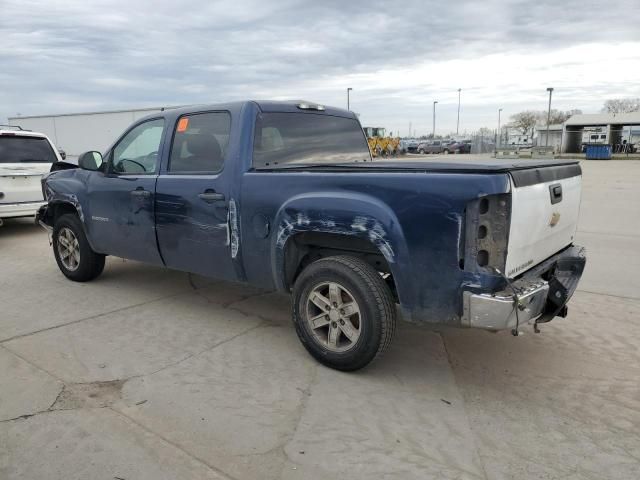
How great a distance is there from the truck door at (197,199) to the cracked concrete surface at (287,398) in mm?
641

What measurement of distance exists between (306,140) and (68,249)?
3.34m

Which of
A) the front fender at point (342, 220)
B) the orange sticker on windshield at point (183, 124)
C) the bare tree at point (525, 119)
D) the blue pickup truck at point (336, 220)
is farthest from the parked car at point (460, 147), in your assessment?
the front fender at point (342, 220)

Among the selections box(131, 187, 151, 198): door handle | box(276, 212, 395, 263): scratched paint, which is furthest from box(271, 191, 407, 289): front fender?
box(131, 187, 151, 198): door handle

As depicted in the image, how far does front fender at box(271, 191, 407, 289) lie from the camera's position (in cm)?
323

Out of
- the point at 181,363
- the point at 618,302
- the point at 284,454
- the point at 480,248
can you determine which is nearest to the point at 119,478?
the point at 284,454

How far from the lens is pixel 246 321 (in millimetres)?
4789

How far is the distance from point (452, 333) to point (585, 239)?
5.00m

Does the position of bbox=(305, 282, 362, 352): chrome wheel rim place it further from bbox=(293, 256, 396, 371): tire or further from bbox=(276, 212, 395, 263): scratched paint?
bbox=(276, 212, 395, 263): scratched paint

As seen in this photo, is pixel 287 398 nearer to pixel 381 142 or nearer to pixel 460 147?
pixel 381 142

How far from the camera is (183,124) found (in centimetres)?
467

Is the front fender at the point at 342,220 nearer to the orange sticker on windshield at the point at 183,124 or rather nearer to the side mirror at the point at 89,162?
the orange sticker on windshield at the point at 183,124

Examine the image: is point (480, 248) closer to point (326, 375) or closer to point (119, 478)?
point (326, 375)

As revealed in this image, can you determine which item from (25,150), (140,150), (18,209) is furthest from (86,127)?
(140,150)

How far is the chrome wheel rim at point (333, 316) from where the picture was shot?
11.7 ft
